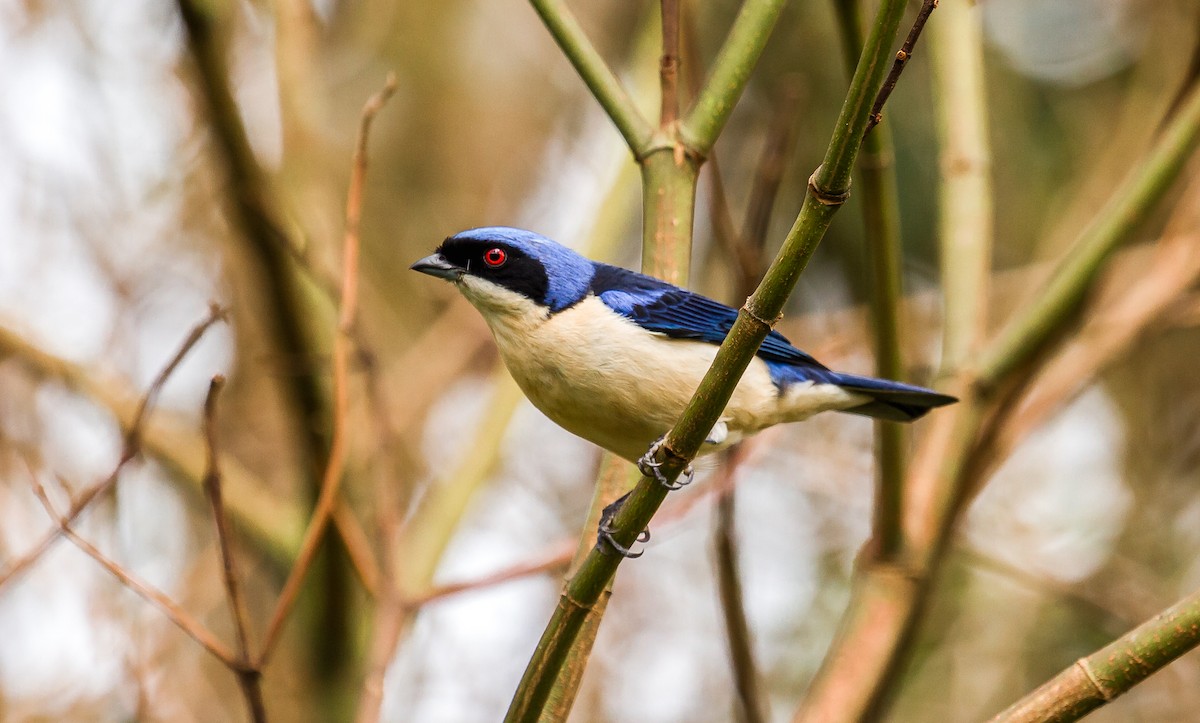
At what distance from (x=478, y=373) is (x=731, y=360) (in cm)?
581

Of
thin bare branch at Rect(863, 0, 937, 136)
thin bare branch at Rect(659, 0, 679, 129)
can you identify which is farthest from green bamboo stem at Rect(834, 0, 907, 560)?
thin bare branch at Rect(863, 0, 937, 136)

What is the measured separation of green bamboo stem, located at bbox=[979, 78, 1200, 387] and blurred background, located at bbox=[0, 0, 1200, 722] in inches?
28.5

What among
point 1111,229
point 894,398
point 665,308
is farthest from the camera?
point 1111,229

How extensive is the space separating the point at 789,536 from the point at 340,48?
483 cm

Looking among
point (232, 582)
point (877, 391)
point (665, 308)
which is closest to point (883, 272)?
point (877, 391)

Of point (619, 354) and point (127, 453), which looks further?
point (619, 354)

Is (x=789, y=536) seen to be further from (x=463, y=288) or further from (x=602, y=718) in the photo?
(x=463, y=288)

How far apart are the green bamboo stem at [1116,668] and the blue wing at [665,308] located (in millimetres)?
1765

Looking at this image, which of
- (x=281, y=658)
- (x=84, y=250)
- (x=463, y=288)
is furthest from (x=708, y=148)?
(x=281, y=658)

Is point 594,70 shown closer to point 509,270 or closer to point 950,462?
point 509,270

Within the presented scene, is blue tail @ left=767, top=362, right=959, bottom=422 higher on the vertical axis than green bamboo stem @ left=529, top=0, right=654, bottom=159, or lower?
lower

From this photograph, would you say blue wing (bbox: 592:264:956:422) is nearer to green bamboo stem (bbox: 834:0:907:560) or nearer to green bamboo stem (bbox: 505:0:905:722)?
green bamboo stem (bbox: 834:0:907:560)

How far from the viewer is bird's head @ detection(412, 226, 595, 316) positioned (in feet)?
13.9

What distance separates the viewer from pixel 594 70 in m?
3.86
